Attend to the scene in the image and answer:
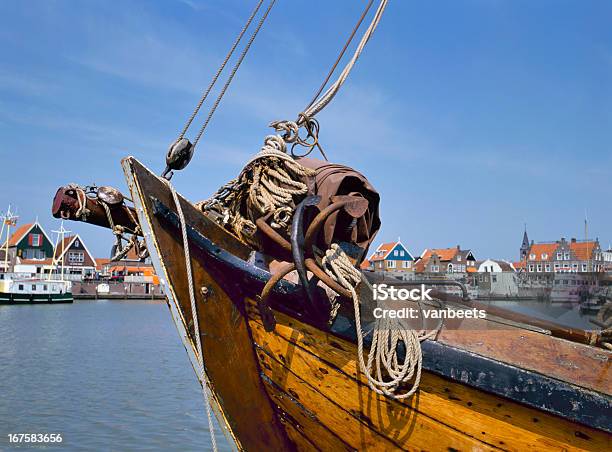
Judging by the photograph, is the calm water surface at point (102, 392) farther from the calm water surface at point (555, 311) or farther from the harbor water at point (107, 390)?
the calm water surface at point (555, 311)

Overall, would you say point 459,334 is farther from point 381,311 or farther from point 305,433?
point 305,433

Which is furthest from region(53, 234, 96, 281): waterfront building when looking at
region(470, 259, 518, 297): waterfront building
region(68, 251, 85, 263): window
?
region(470, 259, 518, 297): waterfront building

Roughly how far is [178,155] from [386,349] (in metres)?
1.98

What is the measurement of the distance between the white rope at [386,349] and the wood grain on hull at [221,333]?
84 centimetres

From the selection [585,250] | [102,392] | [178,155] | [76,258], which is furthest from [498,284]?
[76,258]

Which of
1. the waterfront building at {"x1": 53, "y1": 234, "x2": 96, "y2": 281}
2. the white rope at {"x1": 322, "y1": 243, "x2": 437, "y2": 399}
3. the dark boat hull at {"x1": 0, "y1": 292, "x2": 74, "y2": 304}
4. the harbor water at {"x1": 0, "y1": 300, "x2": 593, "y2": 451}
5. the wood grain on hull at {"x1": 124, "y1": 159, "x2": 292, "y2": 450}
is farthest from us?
the waterfront building at {"x1": 53, "y1": 234, "x2": 96, "y2": 281}

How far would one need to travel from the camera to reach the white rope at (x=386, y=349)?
308 centimetres

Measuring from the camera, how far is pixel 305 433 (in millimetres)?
3766

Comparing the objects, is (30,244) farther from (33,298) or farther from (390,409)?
(390,409)

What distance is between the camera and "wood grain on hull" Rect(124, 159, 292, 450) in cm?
355

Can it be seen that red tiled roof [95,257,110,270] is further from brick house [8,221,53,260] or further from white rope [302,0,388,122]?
white rope [302,0,388,122]

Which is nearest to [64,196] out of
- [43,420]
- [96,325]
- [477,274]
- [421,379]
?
[421,379]

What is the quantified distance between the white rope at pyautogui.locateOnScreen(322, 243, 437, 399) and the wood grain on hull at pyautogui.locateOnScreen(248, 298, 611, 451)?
11cm

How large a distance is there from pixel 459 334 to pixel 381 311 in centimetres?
46
